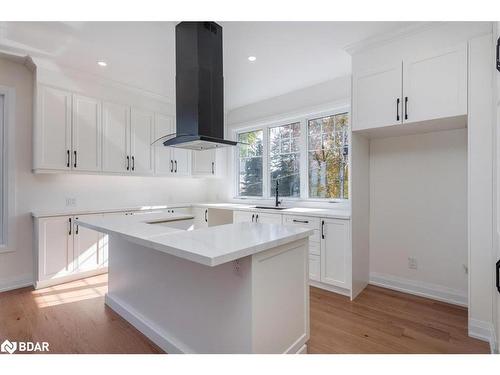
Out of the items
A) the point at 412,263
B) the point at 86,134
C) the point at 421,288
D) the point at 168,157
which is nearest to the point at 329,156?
the point at 412,263

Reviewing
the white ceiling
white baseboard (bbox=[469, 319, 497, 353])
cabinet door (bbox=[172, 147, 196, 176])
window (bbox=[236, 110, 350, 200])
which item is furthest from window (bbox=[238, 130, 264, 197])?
white baseboard (bbox=[469, 319, 497, 353])

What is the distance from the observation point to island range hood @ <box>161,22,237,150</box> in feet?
6.56

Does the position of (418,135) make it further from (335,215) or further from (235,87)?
(235,87)

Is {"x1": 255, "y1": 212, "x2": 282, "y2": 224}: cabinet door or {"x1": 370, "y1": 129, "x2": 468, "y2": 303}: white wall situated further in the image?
{"x1": 255, "y1": 212, "x2": 282, "y2": 224}: cabinet door

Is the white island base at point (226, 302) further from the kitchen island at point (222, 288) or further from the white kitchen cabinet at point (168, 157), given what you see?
the white kitchen cabinet at point (168, 157)

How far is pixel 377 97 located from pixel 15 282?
4.43 m

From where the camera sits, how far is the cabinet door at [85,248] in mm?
3168

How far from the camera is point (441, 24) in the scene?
2232mm

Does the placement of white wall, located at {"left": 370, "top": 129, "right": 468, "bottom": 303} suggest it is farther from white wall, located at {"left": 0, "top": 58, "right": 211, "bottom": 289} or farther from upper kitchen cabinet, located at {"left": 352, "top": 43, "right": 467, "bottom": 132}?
white wall, located at {"left": 0, "top": 58, "right": 211, "bottom": 289}

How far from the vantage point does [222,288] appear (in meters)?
1.55

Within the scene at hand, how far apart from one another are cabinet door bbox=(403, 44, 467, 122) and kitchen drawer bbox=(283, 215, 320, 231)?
1.35 metres

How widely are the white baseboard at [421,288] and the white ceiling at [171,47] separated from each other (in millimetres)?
2541
